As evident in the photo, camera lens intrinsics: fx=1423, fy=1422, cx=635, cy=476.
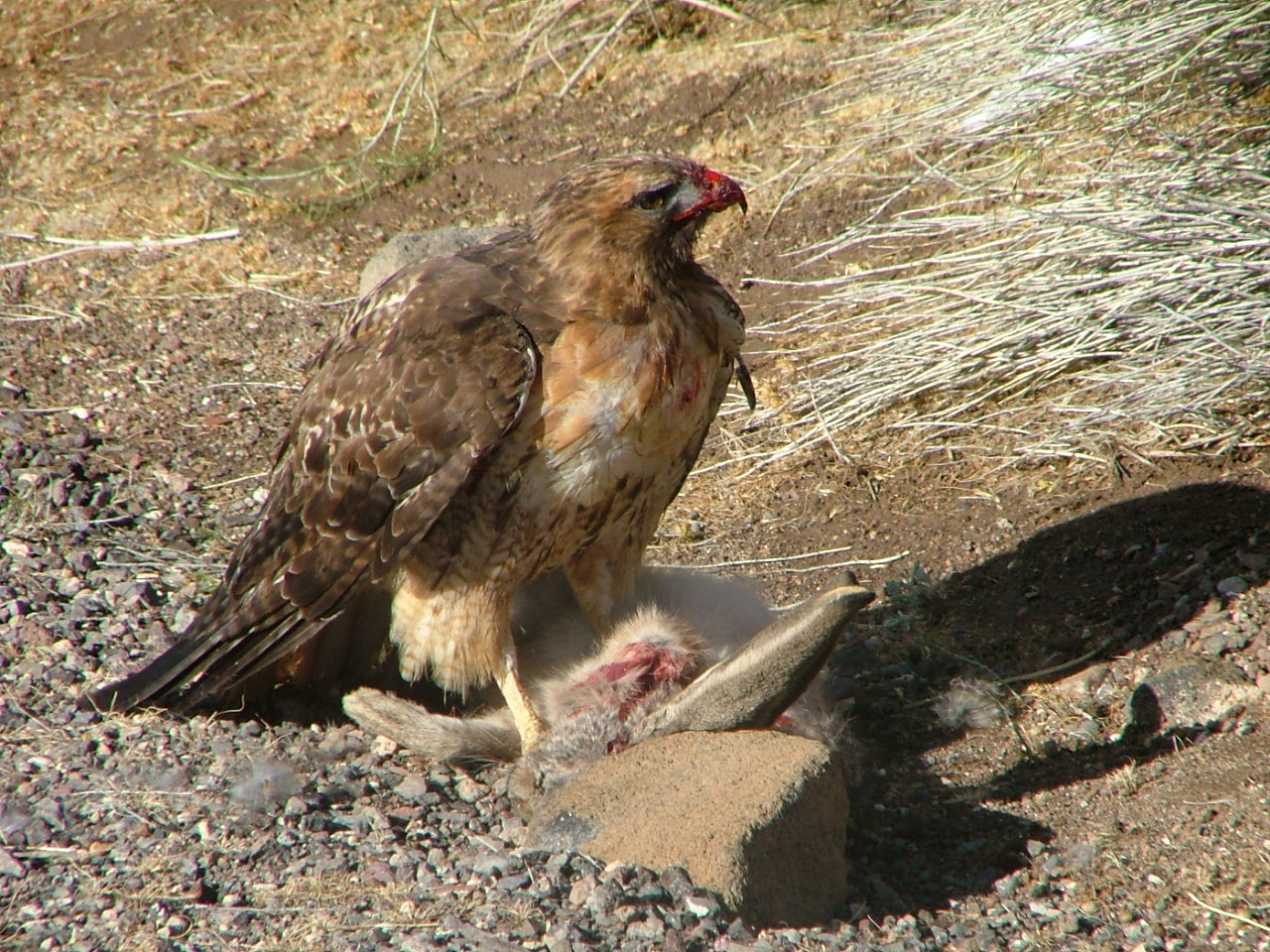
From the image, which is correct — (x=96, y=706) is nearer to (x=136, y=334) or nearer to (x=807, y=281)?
(x=136, y=334)

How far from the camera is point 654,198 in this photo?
368 cm

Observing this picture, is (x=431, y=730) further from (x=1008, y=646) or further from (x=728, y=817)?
(x=1008, y=646)

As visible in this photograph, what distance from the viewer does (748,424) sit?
5.76m

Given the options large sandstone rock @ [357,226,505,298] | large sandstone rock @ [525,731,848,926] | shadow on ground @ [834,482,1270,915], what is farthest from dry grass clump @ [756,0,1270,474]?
large sandstone rock @ [525,731,848,926]

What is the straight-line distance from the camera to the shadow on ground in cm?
363

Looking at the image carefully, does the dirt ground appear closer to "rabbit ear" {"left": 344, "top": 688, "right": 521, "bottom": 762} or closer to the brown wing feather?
the brown wing feather

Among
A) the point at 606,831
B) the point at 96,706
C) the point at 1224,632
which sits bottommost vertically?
the point at 1224,632

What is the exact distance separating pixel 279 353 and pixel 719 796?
13.3ft

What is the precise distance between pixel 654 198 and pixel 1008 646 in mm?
1812

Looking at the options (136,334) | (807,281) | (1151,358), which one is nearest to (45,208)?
(136,334)

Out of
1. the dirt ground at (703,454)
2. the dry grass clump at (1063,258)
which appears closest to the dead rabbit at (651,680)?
the dirt ground at (703,454)

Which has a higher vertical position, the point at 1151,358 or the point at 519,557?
the point at 519,557

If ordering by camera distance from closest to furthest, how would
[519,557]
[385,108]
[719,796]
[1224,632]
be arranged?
[719,796] → [519,557] → [1224,632] → [385,108]

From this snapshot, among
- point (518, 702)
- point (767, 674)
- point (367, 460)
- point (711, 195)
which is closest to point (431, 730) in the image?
point (518, 702)
